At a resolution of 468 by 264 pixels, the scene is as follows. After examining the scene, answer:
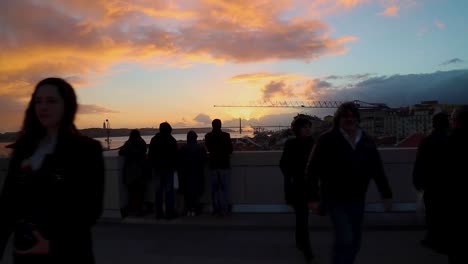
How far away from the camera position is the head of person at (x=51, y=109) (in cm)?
243

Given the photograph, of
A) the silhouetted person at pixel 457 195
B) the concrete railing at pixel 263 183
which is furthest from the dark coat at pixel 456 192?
the concrete railing at pixel 263 183

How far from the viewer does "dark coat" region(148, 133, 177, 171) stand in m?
8.26

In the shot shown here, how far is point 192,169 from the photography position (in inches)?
331

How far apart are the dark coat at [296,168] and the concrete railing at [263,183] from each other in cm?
270

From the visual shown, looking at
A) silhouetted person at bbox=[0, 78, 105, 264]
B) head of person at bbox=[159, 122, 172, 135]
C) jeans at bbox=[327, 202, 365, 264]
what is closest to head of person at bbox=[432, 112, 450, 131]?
jeans at bbox=[327, 202, 365, 264]

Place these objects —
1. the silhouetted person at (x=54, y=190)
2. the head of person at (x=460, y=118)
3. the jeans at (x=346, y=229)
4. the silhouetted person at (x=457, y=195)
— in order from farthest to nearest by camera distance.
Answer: the jeans at (x=346, y=229) → the head of person at (x=460, y=118) → the silhouetted person at (x=457, y=195) → the silhouetted person at (x=54, y=190)

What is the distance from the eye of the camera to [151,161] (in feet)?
27.5

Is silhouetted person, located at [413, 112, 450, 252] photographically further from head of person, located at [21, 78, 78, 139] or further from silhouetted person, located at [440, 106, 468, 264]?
head of person, located at [21, 78, 78, 139]

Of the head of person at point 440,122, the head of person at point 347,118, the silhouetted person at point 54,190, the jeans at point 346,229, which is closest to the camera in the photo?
the silhouetted person at point 54,190

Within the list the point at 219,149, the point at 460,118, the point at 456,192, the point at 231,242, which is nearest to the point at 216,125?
the point at 219,149

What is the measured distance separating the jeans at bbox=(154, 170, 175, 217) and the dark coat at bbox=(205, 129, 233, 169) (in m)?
0.82

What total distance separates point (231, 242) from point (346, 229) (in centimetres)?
272

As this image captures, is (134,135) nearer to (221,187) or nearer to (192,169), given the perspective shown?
(192,169)

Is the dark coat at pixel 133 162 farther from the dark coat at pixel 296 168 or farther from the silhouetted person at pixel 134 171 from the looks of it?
the dark coat at pixel 296 168
